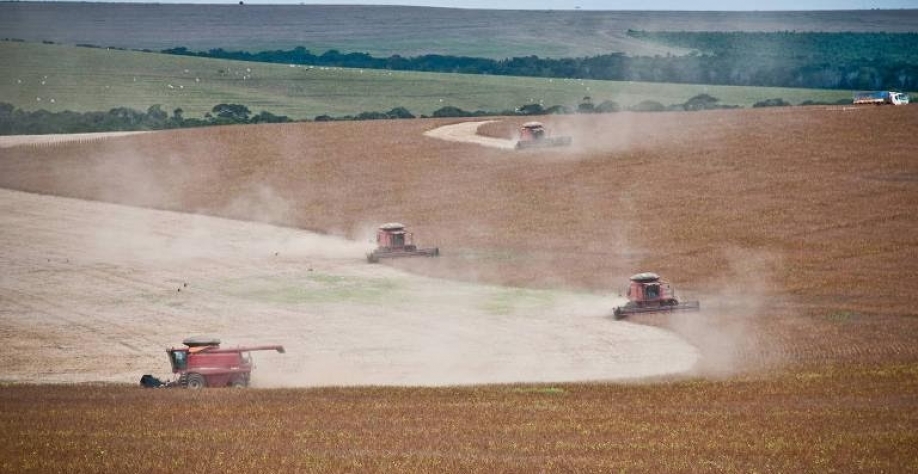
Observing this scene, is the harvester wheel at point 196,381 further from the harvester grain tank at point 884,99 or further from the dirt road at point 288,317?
the harvester grain tank at point 884,99

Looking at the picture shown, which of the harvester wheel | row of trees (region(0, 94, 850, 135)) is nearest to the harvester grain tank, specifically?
row of trees (region(0, 94, 850, 135))

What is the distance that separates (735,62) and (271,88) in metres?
58.5

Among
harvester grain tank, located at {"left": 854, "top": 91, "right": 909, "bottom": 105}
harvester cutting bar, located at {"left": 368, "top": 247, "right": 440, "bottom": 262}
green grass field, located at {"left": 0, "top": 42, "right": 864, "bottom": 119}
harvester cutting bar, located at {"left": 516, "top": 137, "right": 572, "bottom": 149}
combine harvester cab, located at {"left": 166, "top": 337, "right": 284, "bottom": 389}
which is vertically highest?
green grass field, located at {"left": 0, "top": 42, "right": 864, "bottom": 119}

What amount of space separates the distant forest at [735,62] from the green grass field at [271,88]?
7161 millimetres

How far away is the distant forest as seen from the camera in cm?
13425

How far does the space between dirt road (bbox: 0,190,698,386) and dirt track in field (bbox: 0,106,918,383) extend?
2.99ft

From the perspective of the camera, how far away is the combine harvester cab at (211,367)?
32.4 meters

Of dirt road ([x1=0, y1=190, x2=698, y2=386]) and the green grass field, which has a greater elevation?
the green grass field

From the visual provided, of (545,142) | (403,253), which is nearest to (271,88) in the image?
(545,142)

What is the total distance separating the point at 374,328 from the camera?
4150cm

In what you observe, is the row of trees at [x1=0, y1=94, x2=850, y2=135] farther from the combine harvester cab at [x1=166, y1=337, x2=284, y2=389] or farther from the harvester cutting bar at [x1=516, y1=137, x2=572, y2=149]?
the combine harvester cab at [x1=166, y1=337, x2=284, y2=389]

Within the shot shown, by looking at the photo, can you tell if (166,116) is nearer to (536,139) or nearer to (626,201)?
(536,139)

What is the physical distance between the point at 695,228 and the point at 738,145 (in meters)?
20.2

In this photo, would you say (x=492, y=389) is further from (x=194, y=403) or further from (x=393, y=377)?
(x=194, y=403)
